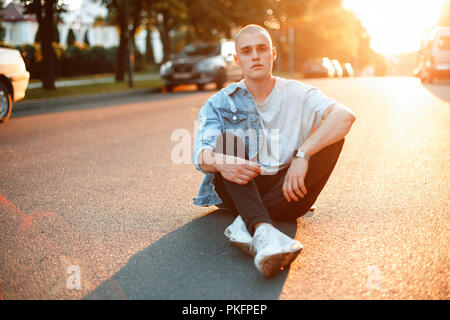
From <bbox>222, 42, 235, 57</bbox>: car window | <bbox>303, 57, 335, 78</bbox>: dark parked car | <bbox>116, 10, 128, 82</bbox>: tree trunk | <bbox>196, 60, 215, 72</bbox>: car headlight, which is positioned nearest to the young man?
<bbox>196, 60, 215, 72</bbox>: car headlight

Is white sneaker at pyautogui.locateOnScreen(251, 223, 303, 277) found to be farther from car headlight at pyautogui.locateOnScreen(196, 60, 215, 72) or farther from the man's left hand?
car headlight at pyautogui.locateOnScreen(196, 60, 215, 72)

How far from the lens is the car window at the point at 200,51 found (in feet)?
68.0

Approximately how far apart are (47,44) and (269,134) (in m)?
15.7

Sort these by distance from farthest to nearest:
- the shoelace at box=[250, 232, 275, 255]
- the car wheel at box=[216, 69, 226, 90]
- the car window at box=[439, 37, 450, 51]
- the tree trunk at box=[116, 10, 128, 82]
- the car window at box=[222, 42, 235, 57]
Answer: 1. the tree trunk at box=[116, 10, 128, 82]
2. the car window at box=[222, 42, 235, 57]
3. the car window at box=[439, 37, 450, 51]
4. the car wheel at box=[216, 69, 226, 90]
5. the shoelace at box=[250, 232, 275, 255]

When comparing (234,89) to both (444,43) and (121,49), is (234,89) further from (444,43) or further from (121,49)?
(121,49)

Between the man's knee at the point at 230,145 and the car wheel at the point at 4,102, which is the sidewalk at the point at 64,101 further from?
the man's knee at the point at 230,145

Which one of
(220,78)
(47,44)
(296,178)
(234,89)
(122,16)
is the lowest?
(220,78)

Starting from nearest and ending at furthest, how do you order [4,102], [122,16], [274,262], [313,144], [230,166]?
[274,262] → [230,166] → [313,144] → [4,102] → [122,16]

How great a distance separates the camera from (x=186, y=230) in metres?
3.74

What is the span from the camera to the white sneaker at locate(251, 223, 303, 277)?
2738 mm

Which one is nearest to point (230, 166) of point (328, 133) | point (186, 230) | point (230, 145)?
point (230, 145)

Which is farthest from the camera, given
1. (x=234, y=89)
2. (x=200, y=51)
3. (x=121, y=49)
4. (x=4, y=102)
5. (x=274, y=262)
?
(x=121, y=49)

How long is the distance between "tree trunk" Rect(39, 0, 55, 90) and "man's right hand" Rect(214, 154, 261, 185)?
15594 mm

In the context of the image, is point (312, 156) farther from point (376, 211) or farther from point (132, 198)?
point (132, 198)
